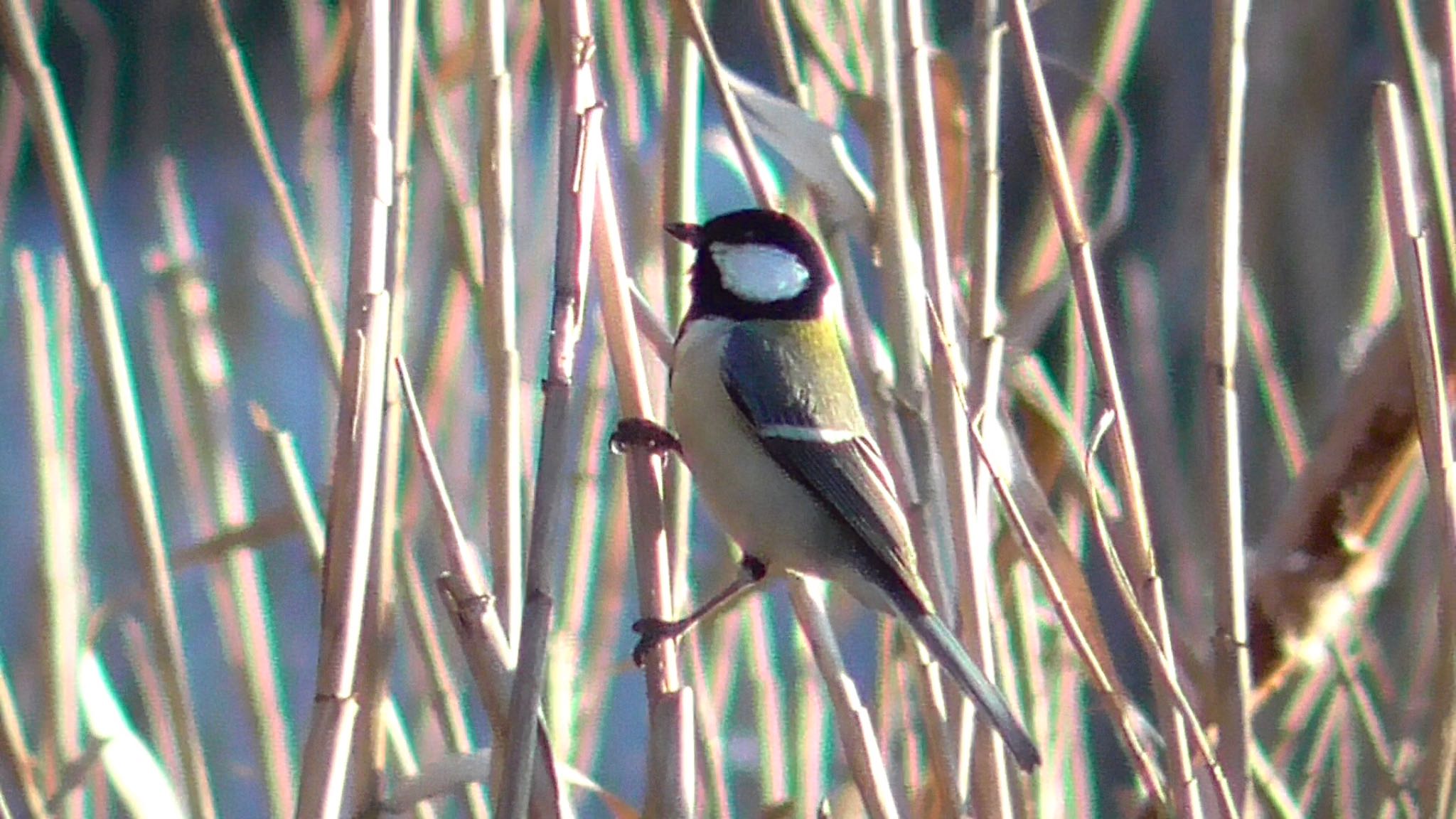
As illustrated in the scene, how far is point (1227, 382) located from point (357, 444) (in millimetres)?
472

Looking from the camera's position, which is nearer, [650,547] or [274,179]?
[650,547]

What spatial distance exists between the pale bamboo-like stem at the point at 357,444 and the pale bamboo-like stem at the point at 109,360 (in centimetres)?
16

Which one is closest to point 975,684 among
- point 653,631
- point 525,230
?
point 653,631

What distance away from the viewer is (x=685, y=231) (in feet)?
2.69

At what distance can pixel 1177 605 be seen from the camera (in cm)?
137

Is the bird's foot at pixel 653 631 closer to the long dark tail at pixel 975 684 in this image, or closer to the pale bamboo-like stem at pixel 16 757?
the long dark tail at pixel 975 684

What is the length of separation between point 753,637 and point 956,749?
10.7 inches

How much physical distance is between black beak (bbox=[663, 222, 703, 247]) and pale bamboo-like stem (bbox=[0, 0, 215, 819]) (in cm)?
31

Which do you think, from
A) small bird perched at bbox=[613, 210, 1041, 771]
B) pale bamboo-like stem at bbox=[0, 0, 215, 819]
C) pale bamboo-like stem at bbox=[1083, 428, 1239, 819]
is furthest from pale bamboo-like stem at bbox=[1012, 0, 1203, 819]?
pale bamboo-like stem at bbox=[0, 0, 215, 819]

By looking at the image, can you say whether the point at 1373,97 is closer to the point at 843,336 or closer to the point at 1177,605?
the point at 843,336

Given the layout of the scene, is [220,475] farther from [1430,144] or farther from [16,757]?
[1430,144]

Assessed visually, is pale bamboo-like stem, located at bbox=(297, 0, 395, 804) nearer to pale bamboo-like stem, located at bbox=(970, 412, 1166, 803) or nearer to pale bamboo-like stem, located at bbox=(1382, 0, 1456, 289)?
pale bamboo-like stem, located at bbox=(970, 412, 1166, 803)

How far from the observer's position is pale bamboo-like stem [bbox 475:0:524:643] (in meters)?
0.72

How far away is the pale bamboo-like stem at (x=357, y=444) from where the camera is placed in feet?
2.03
